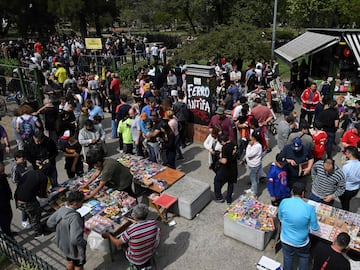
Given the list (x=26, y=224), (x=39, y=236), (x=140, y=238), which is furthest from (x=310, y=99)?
(x=26, y=224)

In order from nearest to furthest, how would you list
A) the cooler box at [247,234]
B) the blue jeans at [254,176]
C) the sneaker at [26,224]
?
the cooler box at [247,234] → the sneaker at [26,224] → the blue jeans at [254,176]

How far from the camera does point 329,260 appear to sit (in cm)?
420

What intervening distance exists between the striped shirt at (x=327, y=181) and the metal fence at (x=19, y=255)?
476 centimetres

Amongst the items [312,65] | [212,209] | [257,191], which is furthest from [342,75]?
[212,209]

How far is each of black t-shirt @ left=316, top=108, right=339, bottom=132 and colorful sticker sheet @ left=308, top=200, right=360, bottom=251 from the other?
3.30 m

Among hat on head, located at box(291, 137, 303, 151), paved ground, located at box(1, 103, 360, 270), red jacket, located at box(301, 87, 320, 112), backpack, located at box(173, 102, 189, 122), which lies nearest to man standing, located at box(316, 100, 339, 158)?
red jacket, located at box(301, 87, 320, 112)

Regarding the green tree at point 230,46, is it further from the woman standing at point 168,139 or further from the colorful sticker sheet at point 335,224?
the colorful sticker sheet at point 335,224

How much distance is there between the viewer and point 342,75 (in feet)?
49.3

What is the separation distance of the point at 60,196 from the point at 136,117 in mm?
3063

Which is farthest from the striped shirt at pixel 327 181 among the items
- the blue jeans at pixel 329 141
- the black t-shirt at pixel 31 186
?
the black t-shirt at pixel 31 186

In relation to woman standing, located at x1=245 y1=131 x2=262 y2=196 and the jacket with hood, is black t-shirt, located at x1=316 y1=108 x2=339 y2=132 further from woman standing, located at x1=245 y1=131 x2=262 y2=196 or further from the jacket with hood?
the jacket with hood

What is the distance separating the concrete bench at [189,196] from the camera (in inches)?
277

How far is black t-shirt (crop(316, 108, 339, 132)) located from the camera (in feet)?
28.0

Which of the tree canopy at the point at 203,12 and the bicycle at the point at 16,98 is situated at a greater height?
the tree canopy at the point at 203,12
